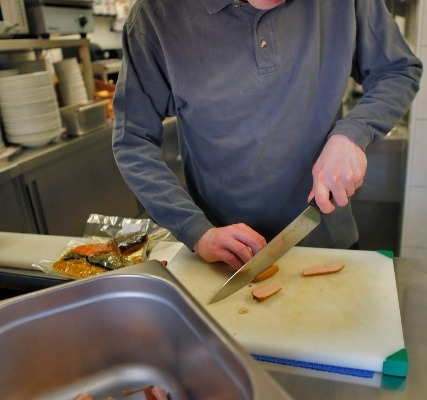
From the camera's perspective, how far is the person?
0.88m

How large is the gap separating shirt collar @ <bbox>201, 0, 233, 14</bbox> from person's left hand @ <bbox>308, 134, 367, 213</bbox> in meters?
0.33

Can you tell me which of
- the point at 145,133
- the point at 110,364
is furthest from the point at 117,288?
the point at 145,133

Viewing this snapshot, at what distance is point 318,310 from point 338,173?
0.23 metres

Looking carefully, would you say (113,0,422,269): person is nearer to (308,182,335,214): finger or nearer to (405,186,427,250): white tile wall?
(308,182,335,214): finger

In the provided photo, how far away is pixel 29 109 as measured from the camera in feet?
5.97

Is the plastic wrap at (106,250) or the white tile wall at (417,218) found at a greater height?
the plastic wrap at (106,250)

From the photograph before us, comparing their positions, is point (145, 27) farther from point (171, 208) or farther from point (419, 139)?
point (419, 139)

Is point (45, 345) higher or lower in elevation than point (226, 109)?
lower

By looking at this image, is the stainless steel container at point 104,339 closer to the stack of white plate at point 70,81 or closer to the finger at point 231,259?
the finger at point 231,259

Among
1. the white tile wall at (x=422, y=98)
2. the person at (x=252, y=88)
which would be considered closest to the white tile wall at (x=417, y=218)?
the white tile wall at (x=422, y=98)

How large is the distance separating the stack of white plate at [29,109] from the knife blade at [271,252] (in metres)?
1.40

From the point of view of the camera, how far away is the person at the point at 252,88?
2.88 ft

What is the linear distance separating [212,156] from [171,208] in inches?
6.2

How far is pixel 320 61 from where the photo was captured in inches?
35.6
